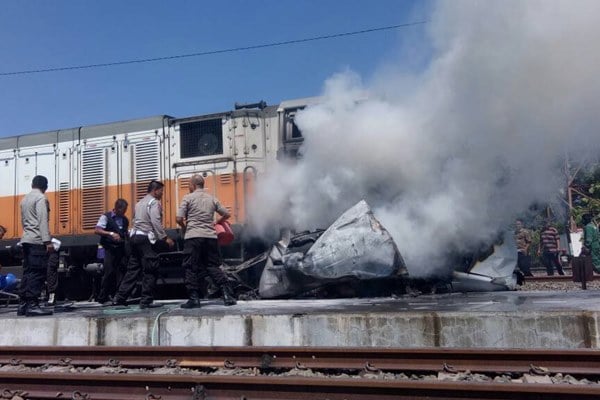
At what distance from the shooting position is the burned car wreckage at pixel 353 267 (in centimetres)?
741

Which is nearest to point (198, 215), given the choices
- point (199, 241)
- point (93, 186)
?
point (199, 241)

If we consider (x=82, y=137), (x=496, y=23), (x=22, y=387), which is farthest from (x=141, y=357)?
(x=82, y=137)

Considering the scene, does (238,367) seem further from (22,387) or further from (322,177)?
(322,177)

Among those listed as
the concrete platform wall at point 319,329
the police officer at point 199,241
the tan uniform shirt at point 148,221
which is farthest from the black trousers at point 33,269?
the police officer at point 199,241

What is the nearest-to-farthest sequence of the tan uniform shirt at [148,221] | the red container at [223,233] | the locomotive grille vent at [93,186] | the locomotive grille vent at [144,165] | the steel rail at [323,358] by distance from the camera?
the steel rail at [323,358]
the tan uniform shirt at [148,221]
the red container at [223,233]
the locomotive grille vent at [144,165]
the locomotive grille vent at [93,186]

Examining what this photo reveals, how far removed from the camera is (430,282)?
823 centimetres

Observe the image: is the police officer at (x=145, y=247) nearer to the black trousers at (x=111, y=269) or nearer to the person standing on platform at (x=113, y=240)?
the person standing on platform at (x=113, y=240)

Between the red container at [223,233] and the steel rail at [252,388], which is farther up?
the red container at [223,233]

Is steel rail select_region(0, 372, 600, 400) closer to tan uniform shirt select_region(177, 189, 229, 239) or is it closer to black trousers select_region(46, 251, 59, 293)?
tan uniform shirt select_region(177, 189, 229, 239)

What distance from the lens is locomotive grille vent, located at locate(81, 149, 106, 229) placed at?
10469 mm

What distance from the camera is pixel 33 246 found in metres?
7.11

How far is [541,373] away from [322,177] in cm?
447

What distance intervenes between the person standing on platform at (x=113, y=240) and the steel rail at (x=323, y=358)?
247 cm

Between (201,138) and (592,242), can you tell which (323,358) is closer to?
(201,138)
